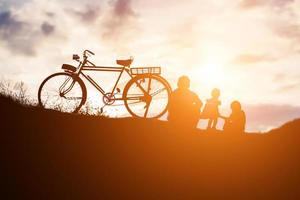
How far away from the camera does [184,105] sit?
600 inches

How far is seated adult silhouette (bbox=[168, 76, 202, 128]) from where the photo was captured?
50.2 feet

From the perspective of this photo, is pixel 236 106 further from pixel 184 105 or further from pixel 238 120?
pixel 184 105

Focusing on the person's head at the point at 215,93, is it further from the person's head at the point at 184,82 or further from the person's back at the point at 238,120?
the person's head at the point at 184,82

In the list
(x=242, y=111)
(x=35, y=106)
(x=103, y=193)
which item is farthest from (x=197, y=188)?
(x=35, y=106)

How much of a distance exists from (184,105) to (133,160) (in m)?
2.10

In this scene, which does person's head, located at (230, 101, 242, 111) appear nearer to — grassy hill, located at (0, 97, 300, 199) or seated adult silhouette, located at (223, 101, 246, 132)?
seated adult silhouette, located at (223, 101, 246, 132)

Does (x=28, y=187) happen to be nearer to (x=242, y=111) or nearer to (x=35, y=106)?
(x=35, y=106)

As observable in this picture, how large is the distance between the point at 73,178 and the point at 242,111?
17.6 ft

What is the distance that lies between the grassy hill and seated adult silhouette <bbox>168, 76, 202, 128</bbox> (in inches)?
11.1

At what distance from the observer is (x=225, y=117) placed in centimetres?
1642

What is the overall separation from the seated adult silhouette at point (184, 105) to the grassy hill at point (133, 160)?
283mm

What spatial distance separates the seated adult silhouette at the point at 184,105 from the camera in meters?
15.3

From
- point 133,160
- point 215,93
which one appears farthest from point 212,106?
point 133,160

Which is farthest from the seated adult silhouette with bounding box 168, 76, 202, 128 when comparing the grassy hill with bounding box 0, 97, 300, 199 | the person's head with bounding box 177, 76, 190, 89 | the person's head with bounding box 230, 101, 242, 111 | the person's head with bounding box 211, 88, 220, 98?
the person's head with bounding box 230, 101, 242, 111
